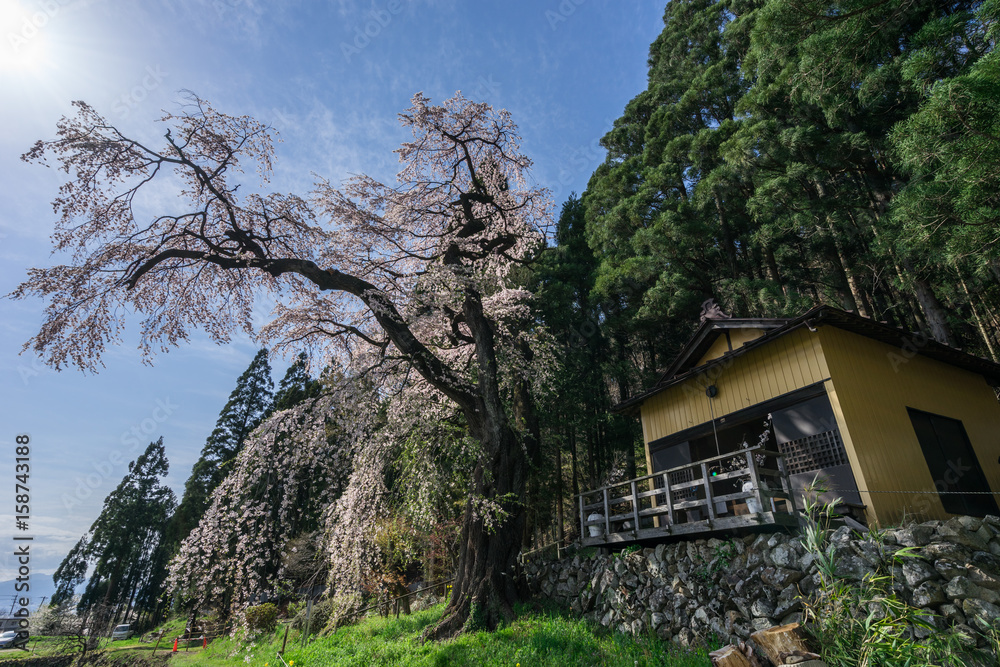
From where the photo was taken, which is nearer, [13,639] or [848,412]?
[848,412]

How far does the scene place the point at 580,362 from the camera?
1597cm

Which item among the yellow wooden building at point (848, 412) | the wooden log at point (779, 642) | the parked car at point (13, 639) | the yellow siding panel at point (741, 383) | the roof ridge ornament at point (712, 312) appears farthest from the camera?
the parked car at point (13, 639)

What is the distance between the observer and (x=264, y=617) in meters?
15.8

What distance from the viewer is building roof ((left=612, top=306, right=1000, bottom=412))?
24.4ft

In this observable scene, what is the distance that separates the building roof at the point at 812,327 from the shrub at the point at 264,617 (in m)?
13.9

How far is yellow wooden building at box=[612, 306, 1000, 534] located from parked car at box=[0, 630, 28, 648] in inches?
1069

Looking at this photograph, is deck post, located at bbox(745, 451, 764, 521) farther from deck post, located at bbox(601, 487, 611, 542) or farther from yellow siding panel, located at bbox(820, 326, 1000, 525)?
deck post, located at bbox(601, 487, 611, 542)

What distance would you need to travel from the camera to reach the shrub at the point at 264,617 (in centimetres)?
1519

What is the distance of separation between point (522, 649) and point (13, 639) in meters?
28.4

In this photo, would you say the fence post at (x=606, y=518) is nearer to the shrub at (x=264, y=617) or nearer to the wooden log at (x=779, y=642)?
the wooden log at (x=779, y=642)

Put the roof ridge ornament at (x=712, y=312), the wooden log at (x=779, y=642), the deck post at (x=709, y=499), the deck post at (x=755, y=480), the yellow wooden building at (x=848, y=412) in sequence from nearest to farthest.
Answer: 1. the wooden log at (x=779, y=642)
2. the deck post at (x=755, y=480)
3. the deck post at (x=709, y=499)
4. the yellow wooden building at (x=848, y=412)
5. the roof ridge ornament at (x=712, y=312)

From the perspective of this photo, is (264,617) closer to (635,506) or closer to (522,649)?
(522,649)

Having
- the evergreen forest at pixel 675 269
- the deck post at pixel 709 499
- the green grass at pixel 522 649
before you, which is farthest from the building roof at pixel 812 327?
the green grass at pixel 522 649

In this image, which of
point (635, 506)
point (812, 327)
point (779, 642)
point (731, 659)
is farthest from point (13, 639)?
point (812, 327)
